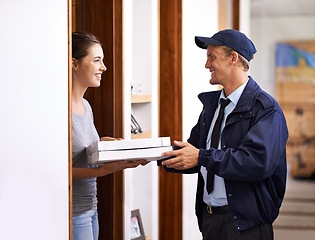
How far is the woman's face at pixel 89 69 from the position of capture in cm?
204

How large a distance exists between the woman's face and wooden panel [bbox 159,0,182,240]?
129 cm

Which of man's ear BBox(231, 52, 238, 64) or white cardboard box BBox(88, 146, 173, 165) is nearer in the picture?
white cardboard box BBox(88, 146, 173, 165)

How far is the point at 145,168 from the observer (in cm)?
304

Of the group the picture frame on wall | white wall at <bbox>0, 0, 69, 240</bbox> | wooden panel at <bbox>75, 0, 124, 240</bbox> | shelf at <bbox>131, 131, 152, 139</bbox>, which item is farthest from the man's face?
the picture frame on wall

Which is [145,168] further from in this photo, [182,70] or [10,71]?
[10,71]

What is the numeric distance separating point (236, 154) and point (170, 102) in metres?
1.43

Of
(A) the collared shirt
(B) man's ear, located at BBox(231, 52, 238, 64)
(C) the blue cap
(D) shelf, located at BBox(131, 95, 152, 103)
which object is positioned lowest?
(A) the collared shirt

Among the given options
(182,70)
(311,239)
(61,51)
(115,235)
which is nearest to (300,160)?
(311,239)

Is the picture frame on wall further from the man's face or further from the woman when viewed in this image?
the man's face

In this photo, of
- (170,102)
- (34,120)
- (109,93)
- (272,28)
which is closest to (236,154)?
(109,93)

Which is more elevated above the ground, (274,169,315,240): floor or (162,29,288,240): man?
(162,29,288,240): man

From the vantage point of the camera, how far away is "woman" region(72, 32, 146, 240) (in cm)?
194

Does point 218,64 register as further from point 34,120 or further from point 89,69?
point 34,120

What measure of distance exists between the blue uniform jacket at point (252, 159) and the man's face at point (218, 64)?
12cm
